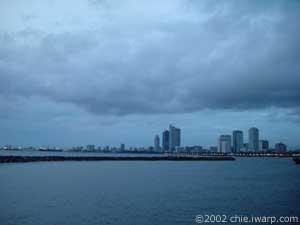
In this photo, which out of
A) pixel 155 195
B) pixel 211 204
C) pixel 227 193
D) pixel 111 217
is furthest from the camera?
pixel 227 193

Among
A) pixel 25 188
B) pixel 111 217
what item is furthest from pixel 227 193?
pixel 25 188

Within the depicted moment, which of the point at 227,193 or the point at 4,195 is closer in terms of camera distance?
the point at 4,195

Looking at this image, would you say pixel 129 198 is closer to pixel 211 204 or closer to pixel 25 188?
pixel 211 204

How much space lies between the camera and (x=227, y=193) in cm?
4472

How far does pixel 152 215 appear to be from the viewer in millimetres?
30438

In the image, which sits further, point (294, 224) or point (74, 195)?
point (74, 195)

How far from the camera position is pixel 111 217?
29266 mm

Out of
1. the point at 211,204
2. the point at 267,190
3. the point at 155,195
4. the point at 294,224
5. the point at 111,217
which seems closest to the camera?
the point at 294,224

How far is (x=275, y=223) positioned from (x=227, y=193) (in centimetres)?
1712

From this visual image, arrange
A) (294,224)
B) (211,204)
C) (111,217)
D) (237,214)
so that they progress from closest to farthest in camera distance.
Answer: (294,224), (111,217), (237,214), (211,204)

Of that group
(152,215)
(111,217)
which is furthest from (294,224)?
(111,217)

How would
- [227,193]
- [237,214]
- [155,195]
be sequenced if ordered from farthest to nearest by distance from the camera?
[227,193]
[155,195]
[237,214]

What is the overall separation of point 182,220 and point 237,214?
5420mm

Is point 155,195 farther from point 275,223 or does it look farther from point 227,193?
point 275,223
